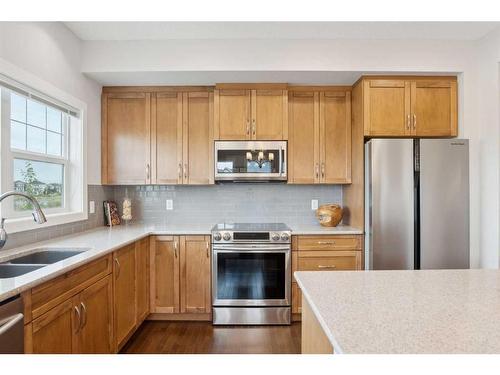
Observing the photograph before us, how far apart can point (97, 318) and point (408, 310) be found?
1.75m

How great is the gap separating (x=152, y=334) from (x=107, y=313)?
28.7 inches

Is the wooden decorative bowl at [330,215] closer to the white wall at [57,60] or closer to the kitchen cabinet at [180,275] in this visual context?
the kitchen cabinet at [180,275]

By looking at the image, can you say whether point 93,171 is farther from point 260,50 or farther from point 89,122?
point 260,50

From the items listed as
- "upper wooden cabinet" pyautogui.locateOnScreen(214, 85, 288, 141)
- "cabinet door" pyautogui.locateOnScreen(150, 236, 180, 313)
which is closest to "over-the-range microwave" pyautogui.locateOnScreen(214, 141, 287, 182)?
"upper wooden cabinet" pyautogui.locateOnScreen(214, 85, 288, 141)

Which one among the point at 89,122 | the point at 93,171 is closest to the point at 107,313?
the point at 93,171

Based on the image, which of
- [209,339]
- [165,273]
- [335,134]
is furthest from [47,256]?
[335,134]

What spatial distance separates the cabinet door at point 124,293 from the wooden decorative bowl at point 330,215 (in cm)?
179

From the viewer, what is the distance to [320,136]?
10.2 feet

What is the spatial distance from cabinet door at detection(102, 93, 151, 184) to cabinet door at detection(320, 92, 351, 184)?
1761 mm

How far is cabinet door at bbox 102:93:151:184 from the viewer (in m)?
3.12

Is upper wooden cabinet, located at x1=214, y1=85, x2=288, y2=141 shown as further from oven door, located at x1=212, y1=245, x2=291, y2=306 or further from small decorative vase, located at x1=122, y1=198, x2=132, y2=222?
small decorative vase, located at x1=122, y1=198, x2=132, y2=222

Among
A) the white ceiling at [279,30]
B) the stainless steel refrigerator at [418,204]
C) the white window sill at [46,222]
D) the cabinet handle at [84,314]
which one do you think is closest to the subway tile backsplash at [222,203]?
the white window sill at [46,222]

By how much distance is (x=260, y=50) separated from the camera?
8.93 ft

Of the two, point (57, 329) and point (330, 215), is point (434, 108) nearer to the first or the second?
point (330, 215)
